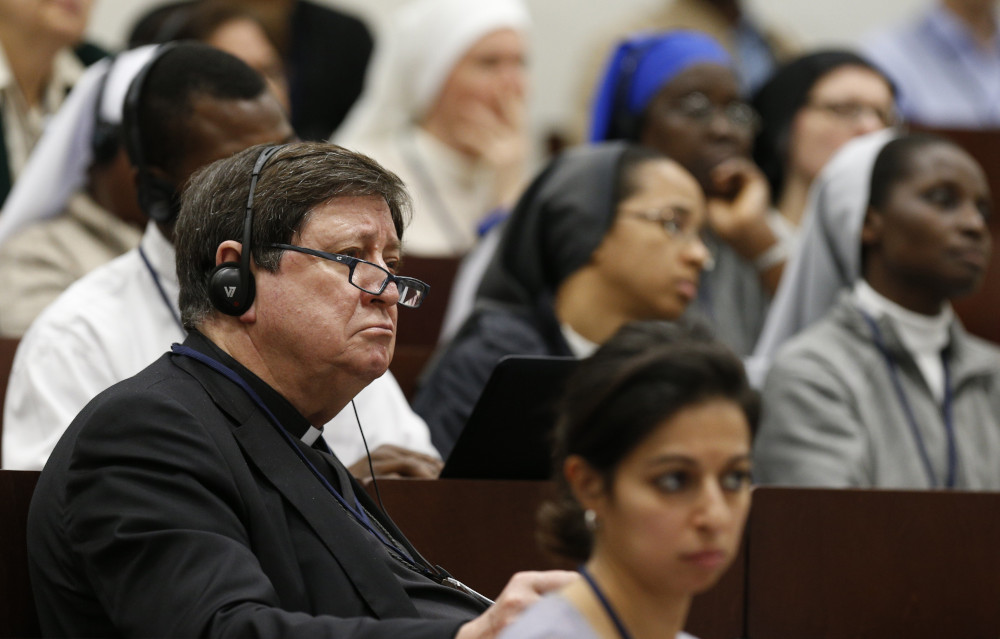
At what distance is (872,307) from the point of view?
3.38 metres

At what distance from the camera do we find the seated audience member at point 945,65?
5.18 m

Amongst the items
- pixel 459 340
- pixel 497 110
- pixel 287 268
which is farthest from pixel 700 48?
pixel 287 268

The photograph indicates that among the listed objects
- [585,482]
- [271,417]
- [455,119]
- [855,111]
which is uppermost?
[585,482]

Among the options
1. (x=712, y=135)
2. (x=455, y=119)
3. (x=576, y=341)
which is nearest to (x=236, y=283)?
(x=576, y=341)

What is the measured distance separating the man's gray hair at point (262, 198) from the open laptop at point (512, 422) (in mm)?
367

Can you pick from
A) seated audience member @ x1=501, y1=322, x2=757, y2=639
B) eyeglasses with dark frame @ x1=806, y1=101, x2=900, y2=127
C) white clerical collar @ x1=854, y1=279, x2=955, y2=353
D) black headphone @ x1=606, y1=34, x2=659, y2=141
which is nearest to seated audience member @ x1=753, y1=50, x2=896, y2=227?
eyeglasses with dark frame @ x1=806, y1=101, x2=900, y2=127

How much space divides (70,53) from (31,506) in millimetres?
2262

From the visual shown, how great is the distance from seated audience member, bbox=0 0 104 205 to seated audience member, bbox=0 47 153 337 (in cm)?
48

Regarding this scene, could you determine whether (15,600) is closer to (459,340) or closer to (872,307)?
(459,340)

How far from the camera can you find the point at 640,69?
4.25 meters

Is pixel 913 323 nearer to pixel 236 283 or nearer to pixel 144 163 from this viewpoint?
pixel 144 163

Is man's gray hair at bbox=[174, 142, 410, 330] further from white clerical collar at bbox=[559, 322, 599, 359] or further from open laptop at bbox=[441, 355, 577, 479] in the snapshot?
white clerical collar at bbox=[559, 322, 599, 359]

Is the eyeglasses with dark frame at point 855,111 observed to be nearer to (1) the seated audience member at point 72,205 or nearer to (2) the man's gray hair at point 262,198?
(1) the seated audience member at point 72,205

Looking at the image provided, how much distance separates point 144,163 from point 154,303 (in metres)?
0.32
